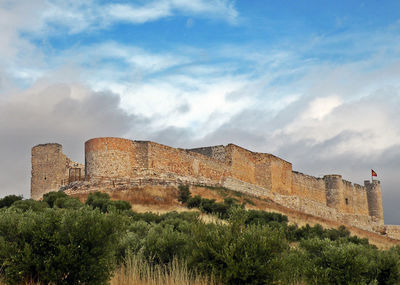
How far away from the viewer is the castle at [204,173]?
28.0m

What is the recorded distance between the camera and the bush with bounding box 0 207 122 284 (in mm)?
6680

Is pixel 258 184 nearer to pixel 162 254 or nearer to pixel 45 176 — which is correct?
pixel 45 176

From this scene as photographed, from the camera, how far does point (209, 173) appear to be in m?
34.2

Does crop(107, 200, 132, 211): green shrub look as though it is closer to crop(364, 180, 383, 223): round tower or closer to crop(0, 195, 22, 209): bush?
crop(0, 195, 22, 209): bush

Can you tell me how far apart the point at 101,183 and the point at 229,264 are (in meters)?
20.6

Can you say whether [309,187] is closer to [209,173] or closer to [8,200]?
[209,173]

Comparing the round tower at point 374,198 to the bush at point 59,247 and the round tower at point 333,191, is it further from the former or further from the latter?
the bush at point 59,247

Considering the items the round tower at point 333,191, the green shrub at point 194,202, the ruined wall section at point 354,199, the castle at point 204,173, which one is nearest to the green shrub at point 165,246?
the green shrub at point 194,202

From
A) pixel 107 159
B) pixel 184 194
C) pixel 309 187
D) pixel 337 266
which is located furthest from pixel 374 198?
pixel 337 266

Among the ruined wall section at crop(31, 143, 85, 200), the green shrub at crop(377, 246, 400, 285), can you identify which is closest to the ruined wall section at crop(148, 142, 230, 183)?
the ruined wall section at crop(31, 143, 85, 200)

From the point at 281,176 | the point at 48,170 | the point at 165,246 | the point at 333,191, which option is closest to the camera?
the point at 165,246

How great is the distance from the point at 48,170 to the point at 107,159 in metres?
5.96

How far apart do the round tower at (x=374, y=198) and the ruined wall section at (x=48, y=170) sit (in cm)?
3486

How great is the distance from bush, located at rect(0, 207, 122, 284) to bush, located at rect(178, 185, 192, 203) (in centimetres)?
1952
